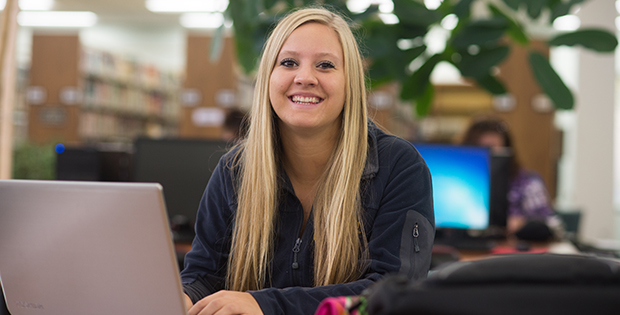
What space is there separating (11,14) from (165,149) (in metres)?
0.80

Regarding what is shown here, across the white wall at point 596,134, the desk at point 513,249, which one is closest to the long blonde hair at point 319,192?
the desk at point 513,249

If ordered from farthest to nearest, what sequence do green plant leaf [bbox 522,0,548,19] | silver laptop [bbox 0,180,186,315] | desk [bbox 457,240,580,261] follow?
green plant leaf [bbox 522,0,548,19]
desk [bbox 457,240,580,261]
silver laptop [bbox 0,180,186,315]

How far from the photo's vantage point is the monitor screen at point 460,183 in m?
2.35

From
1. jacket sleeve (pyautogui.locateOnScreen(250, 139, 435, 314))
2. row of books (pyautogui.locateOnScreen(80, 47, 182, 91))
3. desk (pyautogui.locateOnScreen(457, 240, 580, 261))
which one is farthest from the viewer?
row of books (pyautogui.locateOnScreen(80, 47, 182, 91))

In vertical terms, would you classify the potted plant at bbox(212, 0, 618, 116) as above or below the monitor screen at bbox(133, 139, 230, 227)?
above

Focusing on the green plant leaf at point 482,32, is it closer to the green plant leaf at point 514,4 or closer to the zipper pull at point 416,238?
the green plant leaf at point 514,4

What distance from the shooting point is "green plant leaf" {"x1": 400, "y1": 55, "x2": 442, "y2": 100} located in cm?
258

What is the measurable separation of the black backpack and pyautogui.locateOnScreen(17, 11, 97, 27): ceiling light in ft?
29.1

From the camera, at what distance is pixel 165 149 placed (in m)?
2.45

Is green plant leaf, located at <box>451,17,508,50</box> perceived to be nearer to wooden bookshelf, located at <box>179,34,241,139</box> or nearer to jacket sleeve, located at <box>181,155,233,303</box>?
jacket sleeve, located at <box>181,155,233,303</box>

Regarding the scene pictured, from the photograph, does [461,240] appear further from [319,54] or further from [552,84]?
[319,54]

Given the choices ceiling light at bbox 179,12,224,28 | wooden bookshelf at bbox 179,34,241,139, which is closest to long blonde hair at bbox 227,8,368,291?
wooden bookshelf at bbox 179,34,241,139

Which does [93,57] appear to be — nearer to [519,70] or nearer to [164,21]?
[164,21]

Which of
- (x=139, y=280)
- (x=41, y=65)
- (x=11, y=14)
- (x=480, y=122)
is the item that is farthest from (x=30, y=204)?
(x=41, y=65)
